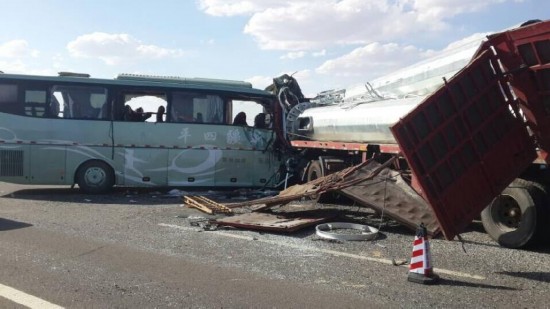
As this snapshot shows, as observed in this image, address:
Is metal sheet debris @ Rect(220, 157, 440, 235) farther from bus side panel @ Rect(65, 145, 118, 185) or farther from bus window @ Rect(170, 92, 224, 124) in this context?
bus side panel @ Rect(65, 145, 118, 185)

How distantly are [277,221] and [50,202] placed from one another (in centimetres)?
626

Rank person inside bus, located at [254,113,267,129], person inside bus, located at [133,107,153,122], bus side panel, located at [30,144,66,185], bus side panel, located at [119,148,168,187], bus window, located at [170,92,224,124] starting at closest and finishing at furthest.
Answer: bus side panel, located at [30,144,66,185] → bus side panel, located at [119,148,168,187] → person inside bus, located at [133,107,153,122] → bus window, located at [170,92,224,124] → person inside bus, located at [254,113,267,129]

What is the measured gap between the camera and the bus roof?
14398 millimetres

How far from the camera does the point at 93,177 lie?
14.6 meters

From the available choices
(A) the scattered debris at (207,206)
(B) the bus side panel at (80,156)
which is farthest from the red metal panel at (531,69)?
(B) the bus side panel at (80,156)

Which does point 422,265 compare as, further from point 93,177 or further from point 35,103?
point 35,103

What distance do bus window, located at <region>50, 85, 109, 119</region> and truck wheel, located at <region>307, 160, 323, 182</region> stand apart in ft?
18.8

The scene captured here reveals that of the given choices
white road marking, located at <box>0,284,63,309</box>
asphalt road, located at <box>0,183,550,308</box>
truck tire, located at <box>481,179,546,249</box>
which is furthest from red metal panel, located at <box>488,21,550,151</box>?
white road marking, located at <box>0,284,63,309</box>

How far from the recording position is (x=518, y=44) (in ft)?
23.7

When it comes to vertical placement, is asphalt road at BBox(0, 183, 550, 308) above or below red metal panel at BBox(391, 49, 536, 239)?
below

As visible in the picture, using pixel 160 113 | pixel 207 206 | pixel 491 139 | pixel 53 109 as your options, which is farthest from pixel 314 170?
pixel 53 109

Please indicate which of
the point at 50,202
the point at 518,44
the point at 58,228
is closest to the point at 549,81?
the point at 518,44

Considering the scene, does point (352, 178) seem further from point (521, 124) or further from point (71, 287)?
point (71, 287)

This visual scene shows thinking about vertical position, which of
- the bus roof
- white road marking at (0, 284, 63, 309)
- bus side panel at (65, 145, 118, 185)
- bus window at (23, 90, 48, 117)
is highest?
the bus roof
